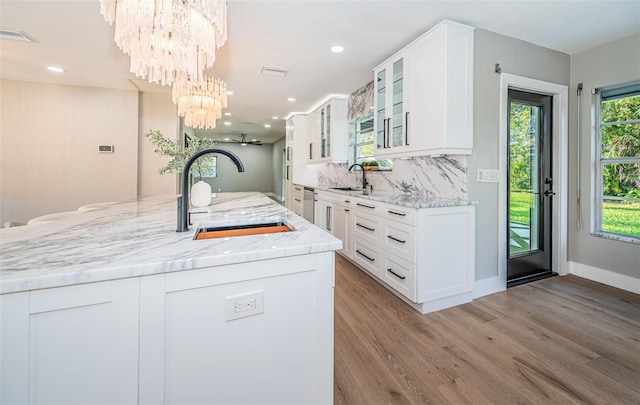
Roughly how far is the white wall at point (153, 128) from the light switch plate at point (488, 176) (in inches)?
188

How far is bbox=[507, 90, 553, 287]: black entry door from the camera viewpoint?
9.66ft

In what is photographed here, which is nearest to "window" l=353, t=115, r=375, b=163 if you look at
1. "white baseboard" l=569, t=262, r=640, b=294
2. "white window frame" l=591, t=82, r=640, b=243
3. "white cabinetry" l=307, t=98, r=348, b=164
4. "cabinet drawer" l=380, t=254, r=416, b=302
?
"white cabinetry" l=307, t=98, r=348, b=164

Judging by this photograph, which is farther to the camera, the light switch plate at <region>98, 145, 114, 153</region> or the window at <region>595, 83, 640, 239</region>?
the light switch plate at <region>98, 145, 114, 153</region>

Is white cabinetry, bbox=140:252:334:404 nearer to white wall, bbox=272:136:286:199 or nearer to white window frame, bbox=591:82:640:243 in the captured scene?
white window frame, bbox=591:82:640:243

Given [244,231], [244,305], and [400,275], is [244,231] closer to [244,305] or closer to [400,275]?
[244,305]

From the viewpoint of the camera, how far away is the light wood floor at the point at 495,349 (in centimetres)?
150

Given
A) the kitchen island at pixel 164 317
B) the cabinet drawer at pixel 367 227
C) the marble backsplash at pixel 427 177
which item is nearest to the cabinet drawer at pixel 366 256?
the cabinet drawer at pixel 367 227

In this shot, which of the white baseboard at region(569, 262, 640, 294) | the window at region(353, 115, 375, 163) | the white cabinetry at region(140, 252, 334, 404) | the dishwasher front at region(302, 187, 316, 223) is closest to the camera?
the white cabinetry at region(140, 252, 334, 404)

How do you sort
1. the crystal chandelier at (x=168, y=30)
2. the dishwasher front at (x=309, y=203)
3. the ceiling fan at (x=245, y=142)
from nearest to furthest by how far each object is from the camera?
the crystal chandelier at (x=168, y=30)
the dishwasher front at (x=309, y=203)
the ceiling fan at (x=245, y=142)

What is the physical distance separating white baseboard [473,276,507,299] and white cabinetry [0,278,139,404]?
2.71 m

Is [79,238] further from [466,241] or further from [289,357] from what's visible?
[466,241]

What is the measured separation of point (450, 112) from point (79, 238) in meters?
2.65

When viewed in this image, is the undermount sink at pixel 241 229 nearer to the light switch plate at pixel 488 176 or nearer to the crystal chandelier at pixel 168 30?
the crystal chandelier at pixel 168 30

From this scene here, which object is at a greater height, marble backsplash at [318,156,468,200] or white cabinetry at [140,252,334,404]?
marble backsplash at [318,156,468,200]
